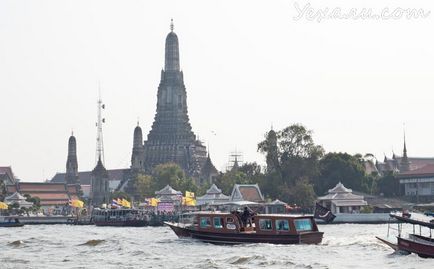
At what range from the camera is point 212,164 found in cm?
16788

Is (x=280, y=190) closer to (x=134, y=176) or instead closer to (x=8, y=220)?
(x=8, y=220)

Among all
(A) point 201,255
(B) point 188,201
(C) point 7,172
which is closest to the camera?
(A) point 201,255

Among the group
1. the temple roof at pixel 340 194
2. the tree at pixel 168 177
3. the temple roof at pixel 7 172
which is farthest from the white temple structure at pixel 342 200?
the temple roof at pixel 7 172

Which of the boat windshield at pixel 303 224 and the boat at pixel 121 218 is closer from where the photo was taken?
the boat windshield at pixel 303 224

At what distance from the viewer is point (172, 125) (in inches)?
6718

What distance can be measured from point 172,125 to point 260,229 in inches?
4692

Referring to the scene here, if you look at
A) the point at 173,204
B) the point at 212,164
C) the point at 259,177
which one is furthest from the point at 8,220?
the point at 212,164

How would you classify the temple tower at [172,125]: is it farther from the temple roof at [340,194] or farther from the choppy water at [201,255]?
the choppy water at [201,255]

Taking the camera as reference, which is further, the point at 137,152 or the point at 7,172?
the point at 137,152

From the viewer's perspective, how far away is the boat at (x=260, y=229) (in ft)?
168

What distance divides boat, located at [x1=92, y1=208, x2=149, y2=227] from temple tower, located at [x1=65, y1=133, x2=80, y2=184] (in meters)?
79.4

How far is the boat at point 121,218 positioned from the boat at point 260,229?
3945 centimetres

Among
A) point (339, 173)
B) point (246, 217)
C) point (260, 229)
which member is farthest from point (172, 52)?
point (260, 229)

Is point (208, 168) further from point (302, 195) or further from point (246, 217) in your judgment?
point (246, 217)
